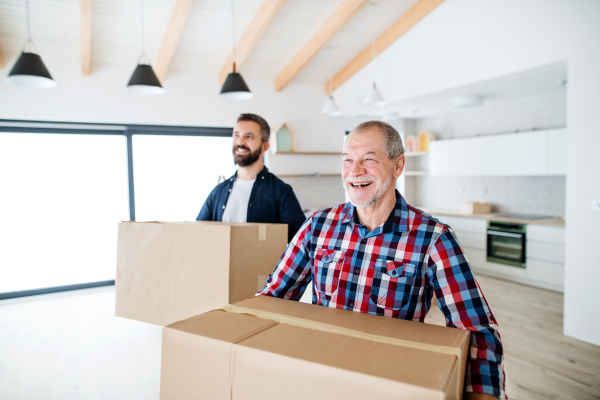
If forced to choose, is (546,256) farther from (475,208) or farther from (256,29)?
(256,29)

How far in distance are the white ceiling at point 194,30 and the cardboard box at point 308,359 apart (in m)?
4.08

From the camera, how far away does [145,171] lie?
5246 mm

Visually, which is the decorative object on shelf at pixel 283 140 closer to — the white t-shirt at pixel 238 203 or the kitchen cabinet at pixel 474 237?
the kitchen cabinet at pixel 474 237

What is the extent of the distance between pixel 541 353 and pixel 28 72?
4356 mm

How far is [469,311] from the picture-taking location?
106cm

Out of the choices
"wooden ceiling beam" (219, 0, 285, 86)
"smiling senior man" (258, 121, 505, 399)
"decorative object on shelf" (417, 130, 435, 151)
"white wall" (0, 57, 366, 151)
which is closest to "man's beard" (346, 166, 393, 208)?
"smiling senior man" (258, 121, 505, 399)

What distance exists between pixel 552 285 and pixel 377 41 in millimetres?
3663

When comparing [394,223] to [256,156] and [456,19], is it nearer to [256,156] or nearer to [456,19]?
[256,156]

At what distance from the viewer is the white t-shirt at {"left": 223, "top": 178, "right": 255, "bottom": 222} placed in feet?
7.29

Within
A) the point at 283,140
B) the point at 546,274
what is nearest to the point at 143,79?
the point at 283,140

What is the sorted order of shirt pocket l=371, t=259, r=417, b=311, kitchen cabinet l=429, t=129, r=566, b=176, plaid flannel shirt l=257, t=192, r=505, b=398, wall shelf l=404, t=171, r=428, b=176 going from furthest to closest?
1. wall shelf l=404, t=171, r=428, b=176
2. kitchen cabinet l=429, t=129, r=566, b=176
3. shirt pocket l=371, t=259, r=417, b=311
4. plaid flannel shirt l=257, t=192, r=505, b=398

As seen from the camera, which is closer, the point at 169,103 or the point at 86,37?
the point at 86,37

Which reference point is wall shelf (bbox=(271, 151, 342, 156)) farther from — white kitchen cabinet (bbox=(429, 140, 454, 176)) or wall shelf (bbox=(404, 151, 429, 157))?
white kitchen cabinet (bbox=(429, 140, 454, 176))

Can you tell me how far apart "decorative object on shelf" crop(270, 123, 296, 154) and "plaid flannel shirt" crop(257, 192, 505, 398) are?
440 cm
